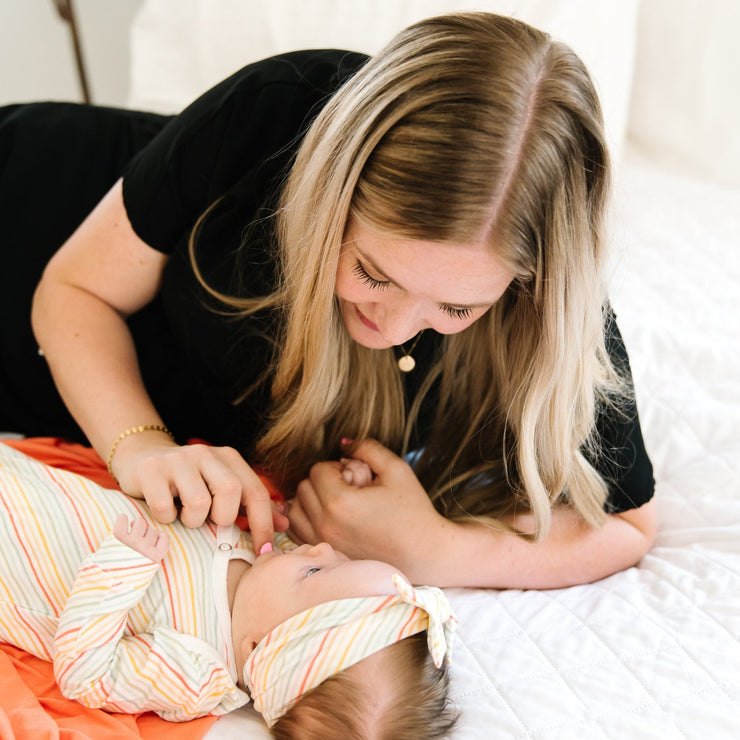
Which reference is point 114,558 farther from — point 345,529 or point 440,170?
point 440,170

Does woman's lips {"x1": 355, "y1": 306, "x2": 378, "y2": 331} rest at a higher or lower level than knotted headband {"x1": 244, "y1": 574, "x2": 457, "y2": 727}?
higher

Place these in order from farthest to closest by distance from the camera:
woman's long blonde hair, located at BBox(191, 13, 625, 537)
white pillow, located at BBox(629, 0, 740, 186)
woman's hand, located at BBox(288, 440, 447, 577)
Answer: white pillow, located at BBox(629, 0, 740, 186)
woman's hand, located at BBox(288, 440, 447, 577)
woman's long blonde hair, located at BBox(191, 13, 625, 537)

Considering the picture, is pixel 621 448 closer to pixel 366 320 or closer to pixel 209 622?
pixel 366 320

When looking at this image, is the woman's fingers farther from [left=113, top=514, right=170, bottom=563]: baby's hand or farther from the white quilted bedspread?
the white quilted bedspread

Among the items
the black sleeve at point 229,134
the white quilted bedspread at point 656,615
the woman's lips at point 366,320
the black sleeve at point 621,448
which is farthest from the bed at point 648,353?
the black sleeve at point 229,134

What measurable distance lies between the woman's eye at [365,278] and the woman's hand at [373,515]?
33 cm

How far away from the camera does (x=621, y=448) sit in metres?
1.09

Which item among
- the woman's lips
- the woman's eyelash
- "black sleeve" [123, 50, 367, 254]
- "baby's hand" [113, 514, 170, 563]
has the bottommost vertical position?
"baby's hand" [113, 514, 170, 563]

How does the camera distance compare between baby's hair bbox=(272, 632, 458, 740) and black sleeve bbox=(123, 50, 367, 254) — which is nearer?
baby's hair bbox=(272, 632, 458, 740)

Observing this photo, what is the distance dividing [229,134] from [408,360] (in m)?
0.39

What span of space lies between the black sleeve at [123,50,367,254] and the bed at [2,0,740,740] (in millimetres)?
431

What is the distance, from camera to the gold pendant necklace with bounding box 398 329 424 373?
1.13m

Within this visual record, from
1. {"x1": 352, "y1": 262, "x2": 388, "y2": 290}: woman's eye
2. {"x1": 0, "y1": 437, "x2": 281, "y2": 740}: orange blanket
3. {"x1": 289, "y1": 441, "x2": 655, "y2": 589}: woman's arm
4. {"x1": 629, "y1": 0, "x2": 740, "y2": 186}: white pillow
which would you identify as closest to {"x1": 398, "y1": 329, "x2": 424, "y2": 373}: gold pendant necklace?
{"x1": 289, "y1": 441, "x2": 655, "y2": 589}: woman's arm

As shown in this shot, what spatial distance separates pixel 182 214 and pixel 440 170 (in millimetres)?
450
